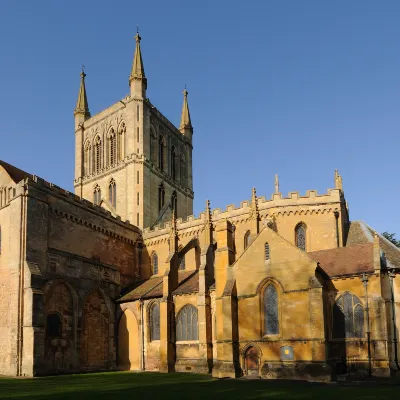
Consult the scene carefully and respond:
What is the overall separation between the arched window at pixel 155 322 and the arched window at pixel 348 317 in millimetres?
15512

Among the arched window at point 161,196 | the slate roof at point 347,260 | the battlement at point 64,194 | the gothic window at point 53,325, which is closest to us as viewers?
the slate roof at point 347,260

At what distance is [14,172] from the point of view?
133 ft

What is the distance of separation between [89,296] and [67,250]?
14.2 ft

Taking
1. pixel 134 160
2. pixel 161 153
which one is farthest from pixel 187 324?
pixel 161 153

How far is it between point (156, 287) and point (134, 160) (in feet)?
58.7

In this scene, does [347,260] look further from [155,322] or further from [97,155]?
[97,155]

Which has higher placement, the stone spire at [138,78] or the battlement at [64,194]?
the stone spire at [138,78]

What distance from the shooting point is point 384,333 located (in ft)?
91.6

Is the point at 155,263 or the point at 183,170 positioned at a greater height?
the point at 183,170

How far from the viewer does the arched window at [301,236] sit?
41.6 m

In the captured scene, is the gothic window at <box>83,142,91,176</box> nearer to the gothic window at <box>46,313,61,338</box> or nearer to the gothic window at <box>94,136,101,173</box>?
the gothic window at <box>94,136,101,173</box>

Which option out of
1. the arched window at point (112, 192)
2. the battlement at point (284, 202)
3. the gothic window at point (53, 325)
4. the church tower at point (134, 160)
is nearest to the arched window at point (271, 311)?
the battlement at point (284, 202)

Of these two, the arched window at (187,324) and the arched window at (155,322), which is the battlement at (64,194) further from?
the arched window at (187,324)

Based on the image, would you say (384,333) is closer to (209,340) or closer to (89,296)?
(209,340)
